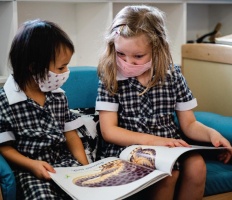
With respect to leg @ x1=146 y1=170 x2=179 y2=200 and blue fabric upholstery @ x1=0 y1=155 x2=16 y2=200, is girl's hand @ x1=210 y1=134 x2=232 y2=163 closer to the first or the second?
leg @ x1=146 y1=170 x2=179 y2=200

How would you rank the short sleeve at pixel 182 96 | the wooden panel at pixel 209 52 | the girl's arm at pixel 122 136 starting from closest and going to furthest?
1. the girl's arm at pixel 122 136
2. the short sleeve at pixel 182 96
3. the wooden panel at pixel 209 52

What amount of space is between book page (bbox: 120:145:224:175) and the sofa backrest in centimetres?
36

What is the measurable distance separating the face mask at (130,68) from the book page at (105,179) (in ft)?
0.98

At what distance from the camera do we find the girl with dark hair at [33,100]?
51.9 inches

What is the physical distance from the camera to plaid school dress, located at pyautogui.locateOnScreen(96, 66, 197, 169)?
1.50 meters

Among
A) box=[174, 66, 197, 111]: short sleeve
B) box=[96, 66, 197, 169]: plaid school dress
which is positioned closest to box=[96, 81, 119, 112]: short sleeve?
box=[96, 66, 197, 169]: plaid school dress

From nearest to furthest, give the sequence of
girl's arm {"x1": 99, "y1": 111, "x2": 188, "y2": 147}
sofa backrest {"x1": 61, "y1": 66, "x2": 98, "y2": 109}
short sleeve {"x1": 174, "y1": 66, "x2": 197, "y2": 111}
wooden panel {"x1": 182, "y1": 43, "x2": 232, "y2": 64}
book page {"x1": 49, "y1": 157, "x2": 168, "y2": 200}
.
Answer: book page {"x1": 49, "y1": 157, "x2": 168, "y2": 200} < girl's arm {"x1": 99, "y1": 111, "x2": 188, "y2": 147} < short sleeve {"x1": 174, "y1": 66, "x2": 197, "y2": 111} < sofa backrest {"x1": 61, "y1": 66, "x2": 98, "y2": 109} < wooden panel {"x1": 182, "y1": 43, "x2": 232, "y2": 64}

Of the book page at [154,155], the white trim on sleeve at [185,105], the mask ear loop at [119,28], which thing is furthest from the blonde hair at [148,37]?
the book page at [154,155]

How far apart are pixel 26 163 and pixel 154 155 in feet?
1.19

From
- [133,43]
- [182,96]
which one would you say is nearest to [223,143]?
[182,96]

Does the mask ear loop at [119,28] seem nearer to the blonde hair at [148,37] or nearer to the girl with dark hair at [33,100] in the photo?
the blonde hair at [148,37]

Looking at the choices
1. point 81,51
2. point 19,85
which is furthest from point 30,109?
point 81,51

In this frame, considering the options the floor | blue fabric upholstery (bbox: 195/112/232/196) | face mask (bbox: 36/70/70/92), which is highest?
face mask (bbox: 36/70/70/92)

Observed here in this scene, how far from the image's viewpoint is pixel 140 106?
4.99 feet
